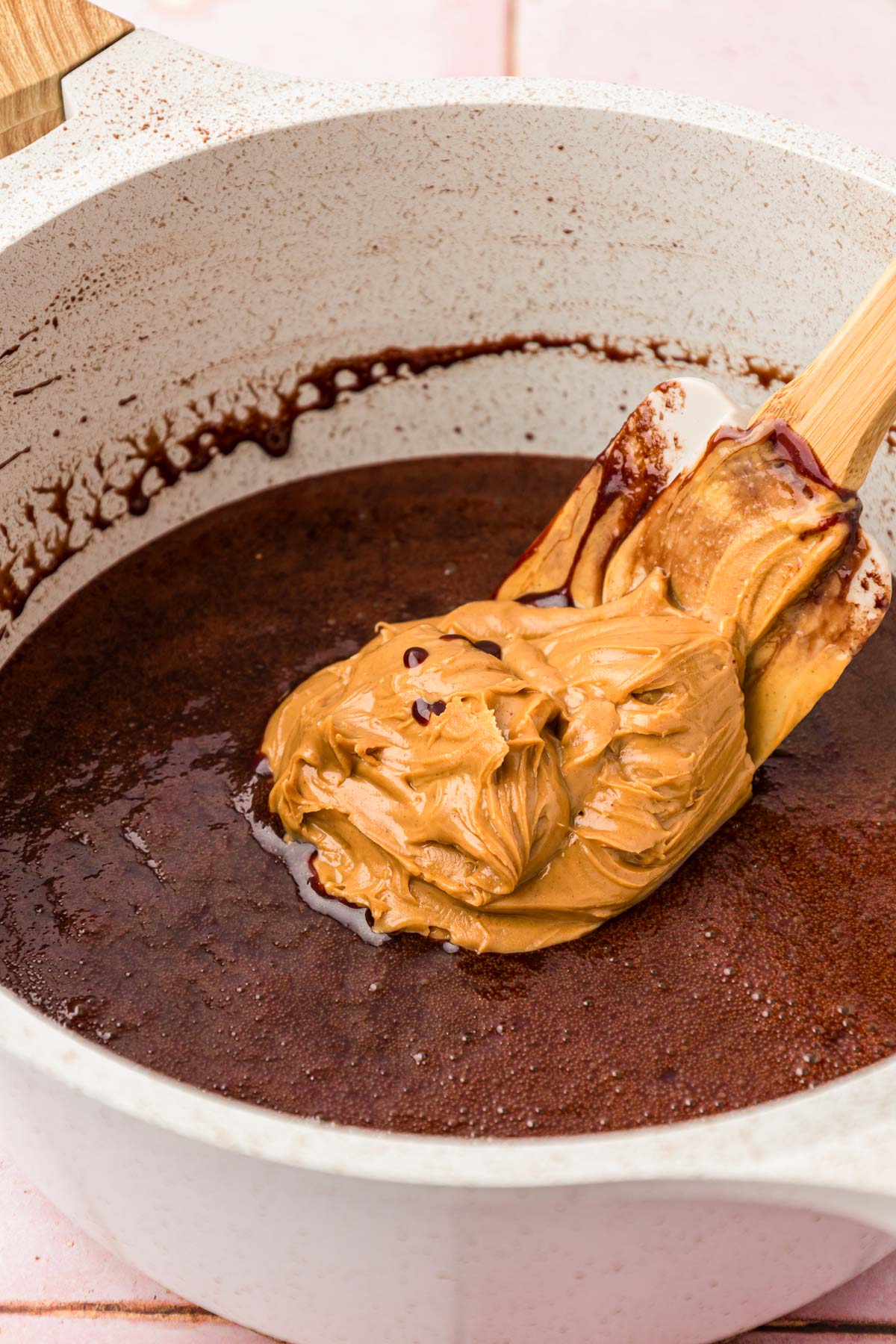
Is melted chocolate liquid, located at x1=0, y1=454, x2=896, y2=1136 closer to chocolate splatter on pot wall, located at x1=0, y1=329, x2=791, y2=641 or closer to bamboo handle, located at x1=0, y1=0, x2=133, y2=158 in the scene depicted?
chocolate splatter on pot wall, located at x1=0, y1=329, x2=791, y2=641

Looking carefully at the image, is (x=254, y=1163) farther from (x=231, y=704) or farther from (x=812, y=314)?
(x=812, y=314)

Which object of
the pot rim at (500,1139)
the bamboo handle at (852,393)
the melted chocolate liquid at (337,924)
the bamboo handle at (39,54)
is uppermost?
the bamboo handle at (39,54)

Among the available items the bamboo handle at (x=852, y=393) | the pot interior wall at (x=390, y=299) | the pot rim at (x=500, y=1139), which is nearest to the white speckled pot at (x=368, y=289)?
the pot interior wall at (x=390, y=299)

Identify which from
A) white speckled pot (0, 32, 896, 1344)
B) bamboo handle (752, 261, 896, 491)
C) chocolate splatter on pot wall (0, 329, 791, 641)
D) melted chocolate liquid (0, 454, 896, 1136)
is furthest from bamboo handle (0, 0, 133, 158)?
bamboo handle (752, 261, 896, 491)

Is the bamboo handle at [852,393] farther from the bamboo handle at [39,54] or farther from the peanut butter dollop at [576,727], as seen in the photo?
the bamboo handle at [39,54]

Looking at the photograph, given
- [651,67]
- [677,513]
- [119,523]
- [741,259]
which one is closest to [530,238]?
[741,259]

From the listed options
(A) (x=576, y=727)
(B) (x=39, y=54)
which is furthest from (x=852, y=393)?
(B) (x=39, y=54)
